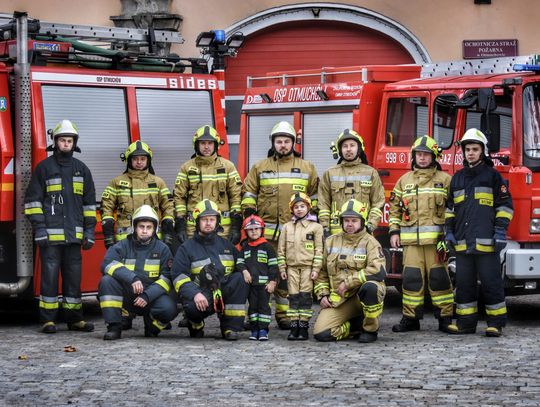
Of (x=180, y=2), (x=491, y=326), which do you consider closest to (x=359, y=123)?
(x=491, y=326)

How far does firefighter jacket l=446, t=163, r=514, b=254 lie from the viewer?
10891 mm

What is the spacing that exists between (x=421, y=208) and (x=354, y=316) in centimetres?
116

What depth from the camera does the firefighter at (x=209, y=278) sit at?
10789mm

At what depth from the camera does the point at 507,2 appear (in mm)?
19656

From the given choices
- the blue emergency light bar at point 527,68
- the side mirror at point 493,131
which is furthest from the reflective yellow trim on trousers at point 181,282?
the blue emergency light bar at point 527,68

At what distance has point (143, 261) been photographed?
36.2ft

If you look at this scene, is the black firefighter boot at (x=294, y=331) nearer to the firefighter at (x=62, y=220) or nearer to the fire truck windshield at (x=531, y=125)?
the firefighter at (x=62, y=220)

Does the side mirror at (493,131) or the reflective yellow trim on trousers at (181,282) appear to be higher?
the side mirror at (493,131)

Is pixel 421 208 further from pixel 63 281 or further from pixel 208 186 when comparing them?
pixel 63 281

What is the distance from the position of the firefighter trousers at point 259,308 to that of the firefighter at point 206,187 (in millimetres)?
873

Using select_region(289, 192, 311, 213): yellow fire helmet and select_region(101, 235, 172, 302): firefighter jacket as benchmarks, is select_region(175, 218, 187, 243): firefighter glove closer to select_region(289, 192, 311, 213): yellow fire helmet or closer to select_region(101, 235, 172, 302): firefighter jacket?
select_region(101, 235, 172, 302): firefighter jacket

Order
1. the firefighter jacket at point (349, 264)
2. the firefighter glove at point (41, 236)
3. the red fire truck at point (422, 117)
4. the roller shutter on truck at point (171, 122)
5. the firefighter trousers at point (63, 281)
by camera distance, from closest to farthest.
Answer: the firefighter jacket at point (349, 264)
the firefighter glove at point (41, 236)
the firefighter trousers at point (63, 281)
the red fire truck at point (422, 117)
the roller shutter on truck at point (171, 122)

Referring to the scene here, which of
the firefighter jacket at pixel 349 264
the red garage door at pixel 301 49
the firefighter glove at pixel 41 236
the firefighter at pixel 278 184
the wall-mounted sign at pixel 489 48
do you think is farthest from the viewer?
the red garage door at pixel 301 49

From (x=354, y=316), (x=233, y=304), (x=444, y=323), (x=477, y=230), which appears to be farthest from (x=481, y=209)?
(x=233, y=304)
